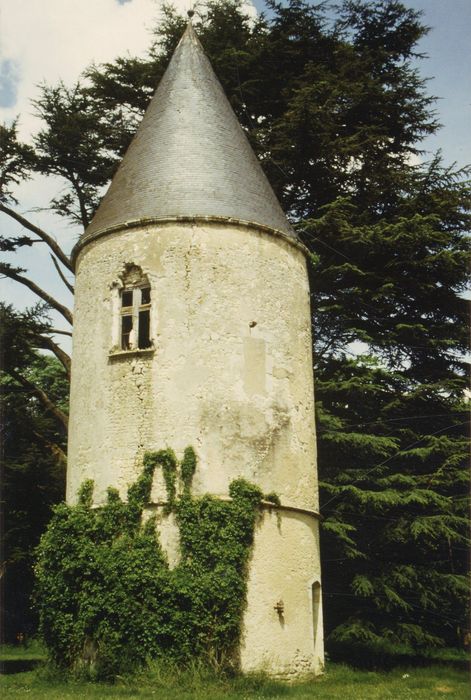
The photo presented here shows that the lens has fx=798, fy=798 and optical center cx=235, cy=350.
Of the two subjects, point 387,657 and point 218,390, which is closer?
point 218,390

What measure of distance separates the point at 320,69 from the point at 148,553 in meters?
14.2

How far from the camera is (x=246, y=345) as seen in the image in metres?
13.8

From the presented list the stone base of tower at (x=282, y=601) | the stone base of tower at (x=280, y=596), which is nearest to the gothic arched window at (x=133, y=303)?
the stone base of tower at (x=280, y=596)

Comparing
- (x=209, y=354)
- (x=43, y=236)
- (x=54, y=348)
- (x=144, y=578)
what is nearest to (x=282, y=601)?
(x=144, y=578)

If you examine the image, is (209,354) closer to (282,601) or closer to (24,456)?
(282,601)

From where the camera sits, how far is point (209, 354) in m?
13.5

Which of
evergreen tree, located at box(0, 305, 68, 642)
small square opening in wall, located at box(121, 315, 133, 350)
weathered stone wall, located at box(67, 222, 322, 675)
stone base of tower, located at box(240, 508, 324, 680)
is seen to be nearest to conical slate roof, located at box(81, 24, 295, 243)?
weathered stone wall, located at box(67, 222, 322, 675)

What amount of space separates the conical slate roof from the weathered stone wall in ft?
1.34

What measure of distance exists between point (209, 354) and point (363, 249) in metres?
6.74

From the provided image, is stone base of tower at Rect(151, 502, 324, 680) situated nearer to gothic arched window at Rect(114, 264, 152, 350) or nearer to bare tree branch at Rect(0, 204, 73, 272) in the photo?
gothic arched window at Rect(114, 264, 152, 350)

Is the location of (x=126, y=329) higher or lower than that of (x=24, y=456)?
higher

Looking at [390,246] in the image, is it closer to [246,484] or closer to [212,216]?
[212,216]

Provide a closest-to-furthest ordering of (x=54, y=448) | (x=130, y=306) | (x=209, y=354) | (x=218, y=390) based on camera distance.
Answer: (x=218, y=390) < (x=209, y=354) < (x=130, y=306) < (x=54, y=448)

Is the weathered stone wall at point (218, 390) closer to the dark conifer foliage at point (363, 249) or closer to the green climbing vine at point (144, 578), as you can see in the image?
the green climbing vine at point (144, 578)
